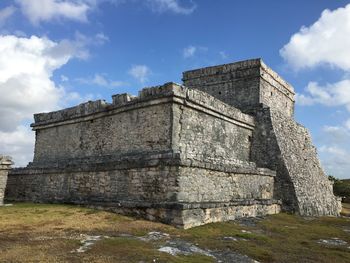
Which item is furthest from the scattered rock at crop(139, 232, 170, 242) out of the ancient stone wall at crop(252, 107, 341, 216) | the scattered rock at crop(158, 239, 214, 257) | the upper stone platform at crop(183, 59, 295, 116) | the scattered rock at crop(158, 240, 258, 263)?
the upper stone platform at crop(183, 59, 295, 116)

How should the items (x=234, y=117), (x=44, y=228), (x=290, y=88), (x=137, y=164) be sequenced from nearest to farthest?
(x=44, y=228) < (x=137, y=164) < (x=234, y=117) < (x=290, y=88)

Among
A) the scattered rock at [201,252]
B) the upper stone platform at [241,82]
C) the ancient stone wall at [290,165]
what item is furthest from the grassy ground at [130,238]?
the upper stone platform at [241,82]

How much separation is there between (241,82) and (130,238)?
13.3 metres

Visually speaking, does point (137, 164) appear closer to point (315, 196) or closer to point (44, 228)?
point (44, 228)

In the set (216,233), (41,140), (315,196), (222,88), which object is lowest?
(216,233)

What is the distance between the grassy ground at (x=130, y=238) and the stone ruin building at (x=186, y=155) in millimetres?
949

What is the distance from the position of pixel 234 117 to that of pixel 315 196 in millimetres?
6159

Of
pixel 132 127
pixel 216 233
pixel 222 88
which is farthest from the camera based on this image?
pixel 222 88

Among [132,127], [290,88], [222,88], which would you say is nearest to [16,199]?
[132,127]

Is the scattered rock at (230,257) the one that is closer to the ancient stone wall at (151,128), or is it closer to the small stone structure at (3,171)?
the ancient stone wall at (151,128)

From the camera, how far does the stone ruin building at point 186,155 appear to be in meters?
12.9

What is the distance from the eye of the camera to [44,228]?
10.7 metres

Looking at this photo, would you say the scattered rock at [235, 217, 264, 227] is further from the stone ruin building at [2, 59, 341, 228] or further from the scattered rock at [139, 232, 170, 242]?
the scattered rock at [139, 232, 170, 242]

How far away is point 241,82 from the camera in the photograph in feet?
69.1
